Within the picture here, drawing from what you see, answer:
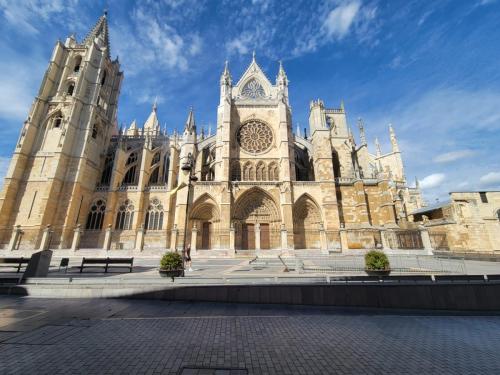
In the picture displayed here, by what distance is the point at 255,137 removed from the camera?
2569cm

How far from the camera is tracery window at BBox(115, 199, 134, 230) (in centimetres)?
2405

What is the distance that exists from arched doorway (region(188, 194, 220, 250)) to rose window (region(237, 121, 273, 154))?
815 centimetres

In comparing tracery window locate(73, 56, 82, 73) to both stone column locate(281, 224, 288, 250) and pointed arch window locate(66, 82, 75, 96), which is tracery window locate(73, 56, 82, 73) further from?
stone column locate(281, 224, 288, 250)

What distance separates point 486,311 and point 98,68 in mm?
39936

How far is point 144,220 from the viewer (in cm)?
2428

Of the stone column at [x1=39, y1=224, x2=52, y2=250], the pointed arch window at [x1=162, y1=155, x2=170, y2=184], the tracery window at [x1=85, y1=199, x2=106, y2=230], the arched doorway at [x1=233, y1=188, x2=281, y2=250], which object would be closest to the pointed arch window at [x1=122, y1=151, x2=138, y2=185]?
the pointed arch window at [x1=162, y1=155, x2=170, y2=184]

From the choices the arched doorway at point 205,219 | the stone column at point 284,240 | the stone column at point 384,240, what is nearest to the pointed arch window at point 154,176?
the arched doorway at point 205,219

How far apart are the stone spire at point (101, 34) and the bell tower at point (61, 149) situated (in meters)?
0.24

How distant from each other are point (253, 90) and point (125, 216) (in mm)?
24099

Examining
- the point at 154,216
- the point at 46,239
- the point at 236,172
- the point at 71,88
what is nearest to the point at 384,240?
the point at 236,172

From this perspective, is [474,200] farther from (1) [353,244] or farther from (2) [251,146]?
(2) [251,146]

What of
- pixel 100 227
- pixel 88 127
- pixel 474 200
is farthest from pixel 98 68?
pixel 474 200

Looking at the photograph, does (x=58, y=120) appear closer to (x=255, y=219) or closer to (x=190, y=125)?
(x=190, y=125)

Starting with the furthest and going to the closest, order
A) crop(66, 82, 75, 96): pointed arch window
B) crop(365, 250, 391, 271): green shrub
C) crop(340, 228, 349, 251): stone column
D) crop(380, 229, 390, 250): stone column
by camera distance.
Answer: crop(66, 82, 75, 96): pointed arch window → crop(340, 228, 349, 251): stone column → crop(380, 229, 390, 250): stone column → crop(365, 250, 391, 271): green shrub
